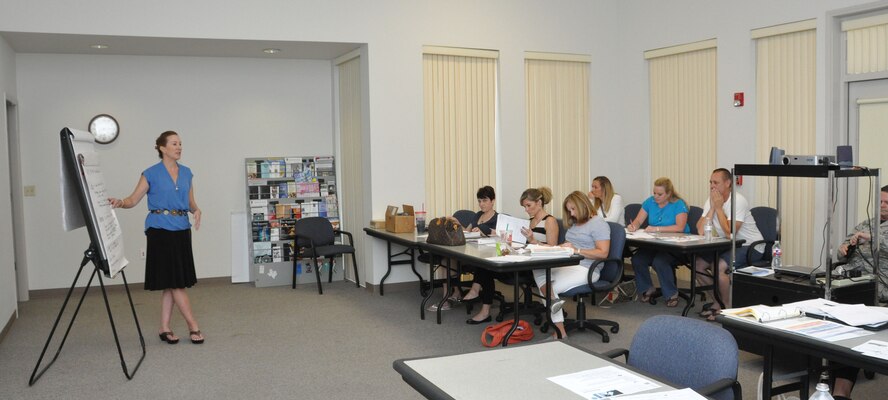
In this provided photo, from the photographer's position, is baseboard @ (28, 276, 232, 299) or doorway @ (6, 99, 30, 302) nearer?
doorway @ (6, 99, 30, 302)

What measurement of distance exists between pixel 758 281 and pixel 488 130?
393 centimetres

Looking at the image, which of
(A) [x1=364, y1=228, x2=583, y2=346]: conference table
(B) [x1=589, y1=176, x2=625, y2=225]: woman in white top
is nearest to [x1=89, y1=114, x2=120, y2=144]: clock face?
(A) [x1=364, y1=228, x2=583, y2=346]: conference table

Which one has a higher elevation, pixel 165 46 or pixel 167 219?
pixel 165 46

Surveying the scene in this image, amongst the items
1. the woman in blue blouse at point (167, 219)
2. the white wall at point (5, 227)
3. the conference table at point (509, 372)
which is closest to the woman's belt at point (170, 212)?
the woman in blue blouse at point (167, 219)

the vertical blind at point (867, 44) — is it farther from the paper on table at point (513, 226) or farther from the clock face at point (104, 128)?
the clock face at point (104, 128)

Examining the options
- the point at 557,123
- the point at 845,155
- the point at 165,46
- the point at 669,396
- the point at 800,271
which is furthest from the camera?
the point at 557,123

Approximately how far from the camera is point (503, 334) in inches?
218

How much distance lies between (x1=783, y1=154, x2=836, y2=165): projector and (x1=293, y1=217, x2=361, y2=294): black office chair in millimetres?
4701

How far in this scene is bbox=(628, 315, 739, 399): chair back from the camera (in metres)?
2.60

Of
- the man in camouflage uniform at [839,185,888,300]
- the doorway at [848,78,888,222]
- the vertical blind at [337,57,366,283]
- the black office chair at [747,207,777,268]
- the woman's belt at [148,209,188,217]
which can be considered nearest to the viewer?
the man in camouflage uniform at [839,185,888,300]

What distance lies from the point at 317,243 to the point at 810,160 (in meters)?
5.15

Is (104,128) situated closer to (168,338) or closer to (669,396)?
(168,338)

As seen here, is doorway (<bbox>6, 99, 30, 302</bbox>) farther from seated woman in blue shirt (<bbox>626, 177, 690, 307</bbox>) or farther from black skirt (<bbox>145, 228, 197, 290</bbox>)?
seated woman in blue shirt (<bbox>626, 177, 690, 307</bbox>)

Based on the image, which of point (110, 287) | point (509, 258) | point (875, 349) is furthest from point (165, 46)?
point (875, 349)
